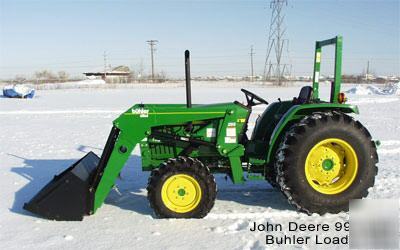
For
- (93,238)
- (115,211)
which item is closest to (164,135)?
(115,211)

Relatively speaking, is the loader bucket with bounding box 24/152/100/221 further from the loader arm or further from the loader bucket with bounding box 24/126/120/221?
the loader arm

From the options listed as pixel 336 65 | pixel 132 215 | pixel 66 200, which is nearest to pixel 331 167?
pixel 336 65

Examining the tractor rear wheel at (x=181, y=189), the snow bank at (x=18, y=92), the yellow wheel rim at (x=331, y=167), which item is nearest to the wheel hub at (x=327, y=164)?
the yellow wheel rim at (x=331, y=167)

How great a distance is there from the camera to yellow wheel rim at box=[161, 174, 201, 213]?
4.58m

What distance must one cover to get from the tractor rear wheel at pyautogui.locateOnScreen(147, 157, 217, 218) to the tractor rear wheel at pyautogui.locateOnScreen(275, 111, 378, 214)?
0.83 m

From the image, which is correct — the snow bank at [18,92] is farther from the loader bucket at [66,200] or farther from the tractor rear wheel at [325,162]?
the tractor rear wheel at [325,162]

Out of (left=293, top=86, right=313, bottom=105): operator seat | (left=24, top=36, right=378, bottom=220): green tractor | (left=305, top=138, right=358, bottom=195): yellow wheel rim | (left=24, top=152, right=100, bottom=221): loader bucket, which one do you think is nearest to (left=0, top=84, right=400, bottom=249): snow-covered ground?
(left=24, top=152, right=100, bottom=221): loader bucket

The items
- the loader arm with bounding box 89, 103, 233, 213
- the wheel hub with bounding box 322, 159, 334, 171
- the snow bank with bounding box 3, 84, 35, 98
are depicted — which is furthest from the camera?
the snow bank with bounding box 3, 84, 35, 98

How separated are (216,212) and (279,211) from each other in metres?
0.74

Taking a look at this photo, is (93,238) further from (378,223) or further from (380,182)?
(380,182)

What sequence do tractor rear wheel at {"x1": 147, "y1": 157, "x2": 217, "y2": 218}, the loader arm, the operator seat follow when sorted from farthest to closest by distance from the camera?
the operator seat
the loader arm
tractor rear wheel at {"x1": 147, "y1": 157, "x2": 217, "y2": 218}

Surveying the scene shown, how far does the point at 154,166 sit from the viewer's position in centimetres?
509

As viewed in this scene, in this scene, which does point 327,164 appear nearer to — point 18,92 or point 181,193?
point 181,193

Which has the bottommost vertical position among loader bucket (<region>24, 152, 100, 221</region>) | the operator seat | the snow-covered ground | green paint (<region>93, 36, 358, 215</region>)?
the snow-covered ground
